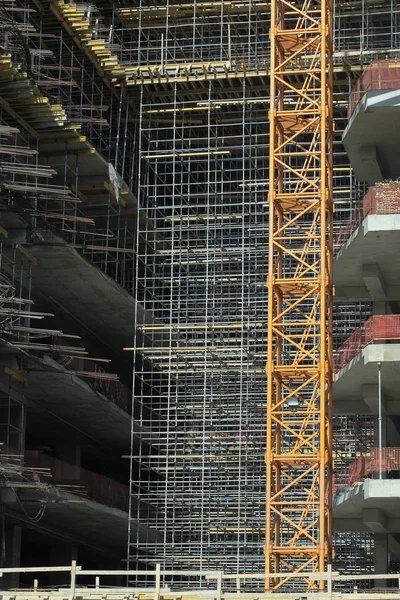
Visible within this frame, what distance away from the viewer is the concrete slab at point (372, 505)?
1312 inches

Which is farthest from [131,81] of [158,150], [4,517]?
[4,517]

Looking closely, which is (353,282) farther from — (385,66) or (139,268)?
(139,268)

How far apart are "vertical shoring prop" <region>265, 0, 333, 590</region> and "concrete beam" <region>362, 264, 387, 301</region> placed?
1688 millimetres

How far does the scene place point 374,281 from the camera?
37250mm

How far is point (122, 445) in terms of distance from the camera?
56.0 metres

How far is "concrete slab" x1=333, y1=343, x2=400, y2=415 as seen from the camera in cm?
3416

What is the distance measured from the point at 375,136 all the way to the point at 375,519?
9850 mm

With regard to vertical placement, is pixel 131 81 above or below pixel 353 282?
above

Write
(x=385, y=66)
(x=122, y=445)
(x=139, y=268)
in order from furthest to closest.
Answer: (x=122, y=445) → (x=139, y=268) → (x=385, y=66)

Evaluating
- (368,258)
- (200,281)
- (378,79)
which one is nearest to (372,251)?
(368,258)

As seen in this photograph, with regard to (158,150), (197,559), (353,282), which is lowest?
(197,559)

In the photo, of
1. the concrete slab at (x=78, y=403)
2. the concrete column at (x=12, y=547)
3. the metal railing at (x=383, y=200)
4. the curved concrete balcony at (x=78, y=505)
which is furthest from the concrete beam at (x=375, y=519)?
the concrete column at (x=12, y=547)

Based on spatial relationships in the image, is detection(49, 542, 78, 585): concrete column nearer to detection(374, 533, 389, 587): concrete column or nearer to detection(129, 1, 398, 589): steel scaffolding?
detection(129, 1, 398, 589): steel scaffolding

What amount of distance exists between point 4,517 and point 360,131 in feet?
47.4
